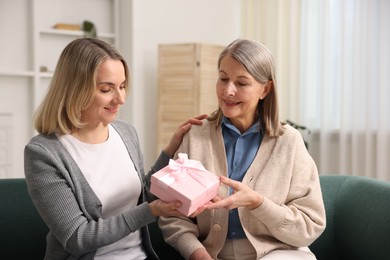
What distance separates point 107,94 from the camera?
5.26 ft

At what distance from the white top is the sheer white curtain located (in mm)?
2836

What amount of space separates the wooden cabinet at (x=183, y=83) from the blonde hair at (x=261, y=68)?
2767 mm

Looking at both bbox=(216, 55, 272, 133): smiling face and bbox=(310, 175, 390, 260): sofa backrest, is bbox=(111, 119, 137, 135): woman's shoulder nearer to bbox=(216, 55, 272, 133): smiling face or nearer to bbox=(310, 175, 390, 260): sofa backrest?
bbox=(216, 55, 272, 133): smiling face

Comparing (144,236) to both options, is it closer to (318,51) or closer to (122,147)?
(122,147)

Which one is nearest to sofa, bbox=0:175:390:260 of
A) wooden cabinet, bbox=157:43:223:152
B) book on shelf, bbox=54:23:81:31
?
wooden cabinet, bbox=157:43:223:152

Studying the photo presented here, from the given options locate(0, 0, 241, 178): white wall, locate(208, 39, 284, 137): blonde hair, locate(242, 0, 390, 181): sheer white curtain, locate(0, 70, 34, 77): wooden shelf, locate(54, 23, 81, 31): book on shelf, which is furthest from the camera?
locate(54, 23, 81, 31): book on shelf

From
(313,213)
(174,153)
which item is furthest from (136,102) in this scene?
(313,213)

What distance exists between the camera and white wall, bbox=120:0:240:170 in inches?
194

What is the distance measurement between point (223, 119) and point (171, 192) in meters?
0.48

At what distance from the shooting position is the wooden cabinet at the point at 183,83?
4.59 metres

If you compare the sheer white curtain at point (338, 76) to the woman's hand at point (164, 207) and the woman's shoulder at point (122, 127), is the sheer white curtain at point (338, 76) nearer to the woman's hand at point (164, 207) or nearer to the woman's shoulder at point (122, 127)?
the woman's shoulder at point (122, 127)

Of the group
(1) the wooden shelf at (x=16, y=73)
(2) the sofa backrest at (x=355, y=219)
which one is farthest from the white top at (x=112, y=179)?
(1) the wooden shelf at (x=16, y=73)

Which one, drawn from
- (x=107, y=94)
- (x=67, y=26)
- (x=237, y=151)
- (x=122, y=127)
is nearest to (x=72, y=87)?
(x=107, y=94)

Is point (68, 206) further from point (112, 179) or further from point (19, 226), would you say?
point (19, 226)
